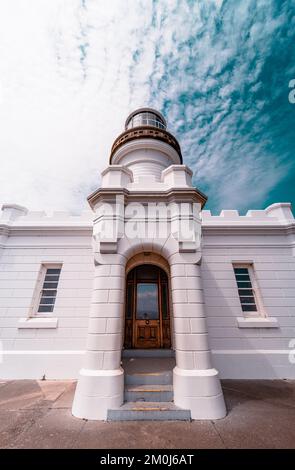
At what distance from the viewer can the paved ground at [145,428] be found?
9.30 feet

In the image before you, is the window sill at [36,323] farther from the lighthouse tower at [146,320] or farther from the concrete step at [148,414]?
the concrete step at [148,414]

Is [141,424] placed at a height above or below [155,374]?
below

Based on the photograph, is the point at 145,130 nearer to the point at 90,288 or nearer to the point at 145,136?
the point at 145,136

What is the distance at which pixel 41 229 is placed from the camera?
23.2 feet

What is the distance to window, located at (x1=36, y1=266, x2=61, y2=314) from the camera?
6449 millimetres

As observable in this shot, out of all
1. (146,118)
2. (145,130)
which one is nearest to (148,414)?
(145,130)

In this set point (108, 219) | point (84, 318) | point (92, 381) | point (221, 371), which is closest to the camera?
point (92, 381)

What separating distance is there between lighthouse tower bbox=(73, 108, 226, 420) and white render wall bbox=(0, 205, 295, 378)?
1650 mm

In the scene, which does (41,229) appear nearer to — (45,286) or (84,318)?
(45,286)

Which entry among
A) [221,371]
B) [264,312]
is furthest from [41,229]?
[264,312]

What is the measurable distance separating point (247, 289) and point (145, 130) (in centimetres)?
952

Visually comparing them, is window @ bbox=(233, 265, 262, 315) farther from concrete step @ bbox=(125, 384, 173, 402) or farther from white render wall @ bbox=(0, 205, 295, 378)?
concrete step @ bbox=(125, 384, 173, 402)
